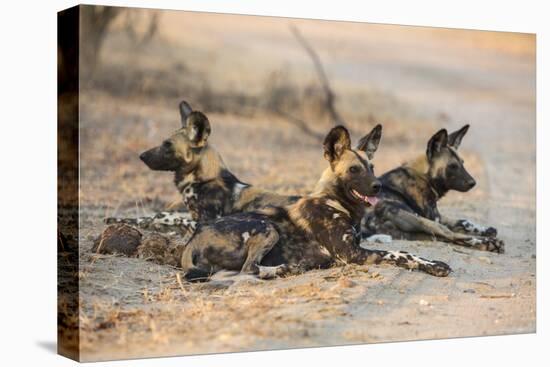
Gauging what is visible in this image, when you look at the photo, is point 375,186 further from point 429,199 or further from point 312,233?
point 429,199

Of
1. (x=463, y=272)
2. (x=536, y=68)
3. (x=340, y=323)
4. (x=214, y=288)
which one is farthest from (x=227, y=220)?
(x=536, y=68)

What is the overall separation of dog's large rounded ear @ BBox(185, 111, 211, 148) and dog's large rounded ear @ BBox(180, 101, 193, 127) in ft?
0.10

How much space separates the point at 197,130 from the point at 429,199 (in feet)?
9.12

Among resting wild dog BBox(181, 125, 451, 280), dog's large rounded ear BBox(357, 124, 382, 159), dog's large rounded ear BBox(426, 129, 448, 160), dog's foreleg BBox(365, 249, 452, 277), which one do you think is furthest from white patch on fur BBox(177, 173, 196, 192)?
dog's large rounded ear BBox(426, 129, 448, 160)

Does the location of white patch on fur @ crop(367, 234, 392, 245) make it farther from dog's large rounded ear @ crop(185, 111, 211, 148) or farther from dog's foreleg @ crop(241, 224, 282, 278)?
dog's large rounded ear @ crop(185, 111, 211, 148)

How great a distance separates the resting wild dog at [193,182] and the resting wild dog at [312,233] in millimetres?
268

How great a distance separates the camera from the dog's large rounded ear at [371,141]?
11.3 meters

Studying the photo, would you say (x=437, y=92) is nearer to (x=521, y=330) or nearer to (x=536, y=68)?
(x=536, y=68)

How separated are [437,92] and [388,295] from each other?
279 centimetres

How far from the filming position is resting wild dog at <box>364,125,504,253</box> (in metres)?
11.9

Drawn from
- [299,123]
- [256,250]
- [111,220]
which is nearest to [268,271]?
[256,250]

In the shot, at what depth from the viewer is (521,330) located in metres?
11.8

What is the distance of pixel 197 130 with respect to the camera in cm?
1110

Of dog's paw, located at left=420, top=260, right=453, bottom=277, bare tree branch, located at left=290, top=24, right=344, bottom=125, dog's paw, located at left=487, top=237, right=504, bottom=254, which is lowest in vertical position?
dog's paw, located at left=420, top=260, right=453, bottom=277
